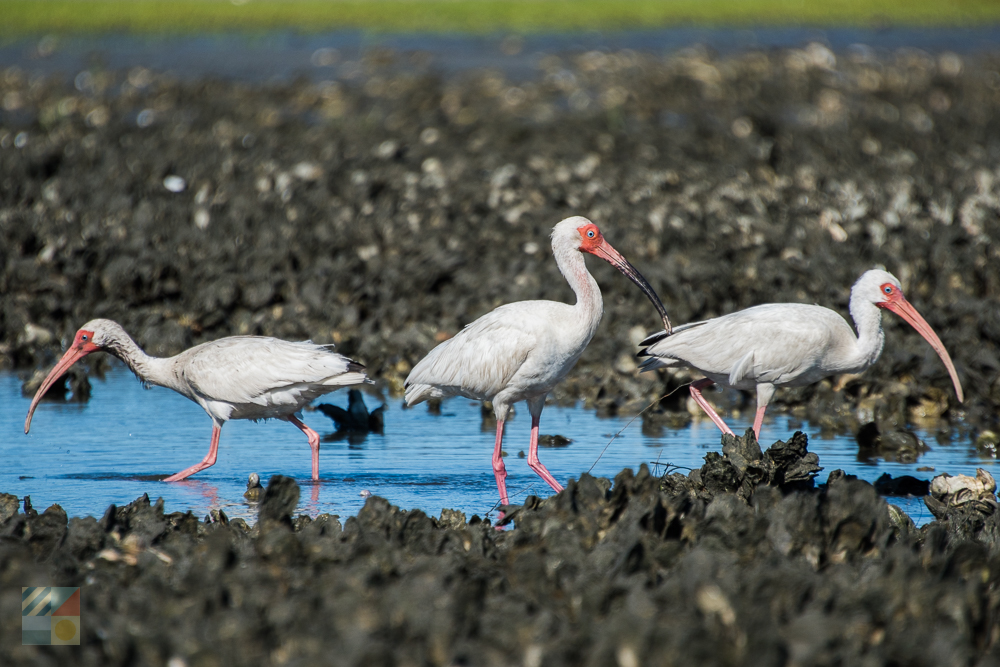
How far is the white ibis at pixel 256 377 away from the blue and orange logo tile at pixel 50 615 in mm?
3078

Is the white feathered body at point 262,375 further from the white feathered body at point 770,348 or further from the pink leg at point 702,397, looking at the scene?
the pink leg at point 702,397

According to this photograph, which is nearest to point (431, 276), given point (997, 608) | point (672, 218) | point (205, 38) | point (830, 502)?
point (672, 218)

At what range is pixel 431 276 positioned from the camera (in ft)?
37.7

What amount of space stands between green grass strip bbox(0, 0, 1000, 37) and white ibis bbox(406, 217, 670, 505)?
35.4m

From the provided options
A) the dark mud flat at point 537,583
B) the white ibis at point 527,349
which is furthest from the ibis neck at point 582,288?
the dark mud flat at point 537,583

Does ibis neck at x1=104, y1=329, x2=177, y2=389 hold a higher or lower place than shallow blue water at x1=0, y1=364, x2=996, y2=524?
higher

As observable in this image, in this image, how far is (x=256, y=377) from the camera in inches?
306

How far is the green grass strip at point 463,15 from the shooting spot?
4391 cm

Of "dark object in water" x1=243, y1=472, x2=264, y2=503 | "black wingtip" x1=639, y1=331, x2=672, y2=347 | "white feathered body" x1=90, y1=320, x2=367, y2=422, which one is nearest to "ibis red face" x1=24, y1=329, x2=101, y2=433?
"white feathered body" x1=90, y1=320, x2=367, y2=422

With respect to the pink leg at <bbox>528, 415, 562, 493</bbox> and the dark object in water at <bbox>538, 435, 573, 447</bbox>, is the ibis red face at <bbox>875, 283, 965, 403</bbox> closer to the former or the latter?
the dark object in water at <bbox>538, 435, 573, 447</bbox>

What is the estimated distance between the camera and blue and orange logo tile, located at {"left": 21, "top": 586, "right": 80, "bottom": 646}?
13.0 feet

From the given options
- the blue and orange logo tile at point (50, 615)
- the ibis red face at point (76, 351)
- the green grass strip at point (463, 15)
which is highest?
the green grass strip at point (463, 15)

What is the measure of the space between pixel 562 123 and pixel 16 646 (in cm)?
1535

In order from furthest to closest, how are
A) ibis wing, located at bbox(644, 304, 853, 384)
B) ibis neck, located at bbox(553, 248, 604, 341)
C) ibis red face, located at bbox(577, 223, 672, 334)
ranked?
ibis wing, located at bbox(644, 304, 853, 384) < ibis red face, located at bbox(577, 223, 672, 334) < ibis neck, located at bbox(553, 248, 604, 341)
